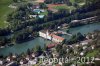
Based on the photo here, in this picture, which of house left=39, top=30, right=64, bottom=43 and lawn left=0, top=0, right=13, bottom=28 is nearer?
house left=39, top=30, right=64, bottom=43

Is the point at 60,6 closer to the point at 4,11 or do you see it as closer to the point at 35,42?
the point at 4,11

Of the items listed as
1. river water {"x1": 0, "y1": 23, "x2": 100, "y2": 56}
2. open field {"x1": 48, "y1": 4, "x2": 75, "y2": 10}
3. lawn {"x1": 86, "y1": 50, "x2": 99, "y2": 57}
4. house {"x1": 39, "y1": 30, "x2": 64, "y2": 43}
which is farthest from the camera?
open field {"x1": 48, "y1": 4, "x2": 75, "y2": 10}

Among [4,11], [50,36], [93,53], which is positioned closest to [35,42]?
[50,36]

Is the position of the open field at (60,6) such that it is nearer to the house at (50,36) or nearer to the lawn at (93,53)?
the house at (50,36)

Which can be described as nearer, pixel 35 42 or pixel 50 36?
pixel 35 42

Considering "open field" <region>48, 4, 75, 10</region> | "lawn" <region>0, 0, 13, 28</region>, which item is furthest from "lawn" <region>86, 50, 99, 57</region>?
"open field" <region>48, 4, 75, 10</region>

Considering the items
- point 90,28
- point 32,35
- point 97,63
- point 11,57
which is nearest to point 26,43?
point 32,35

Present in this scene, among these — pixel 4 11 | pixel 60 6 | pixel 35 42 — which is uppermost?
pixel 4 11

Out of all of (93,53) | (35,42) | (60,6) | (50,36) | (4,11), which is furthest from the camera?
(60,6)

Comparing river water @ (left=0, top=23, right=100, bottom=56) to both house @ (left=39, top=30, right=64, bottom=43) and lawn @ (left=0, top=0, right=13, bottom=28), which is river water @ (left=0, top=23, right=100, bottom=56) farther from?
lawn @ (left=0, top=0, right=13, bottom=28)
